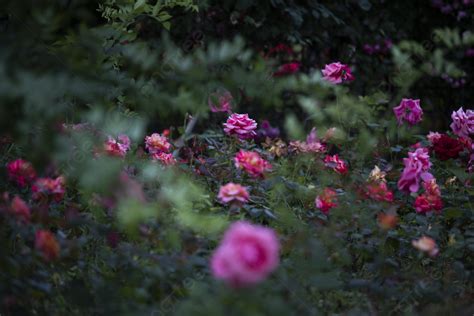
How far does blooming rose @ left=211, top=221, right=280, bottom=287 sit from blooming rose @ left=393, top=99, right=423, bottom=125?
1664 mm

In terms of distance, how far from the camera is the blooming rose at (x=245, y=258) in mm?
1071

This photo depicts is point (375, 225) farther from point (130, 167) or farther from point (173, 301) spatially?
point (130, 167)

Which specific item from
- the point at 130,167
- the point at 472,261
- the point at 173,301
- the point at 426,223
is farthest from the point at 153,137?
the point at 472,261

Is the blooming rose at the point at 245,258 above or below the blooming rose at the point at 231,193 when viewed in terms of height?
above

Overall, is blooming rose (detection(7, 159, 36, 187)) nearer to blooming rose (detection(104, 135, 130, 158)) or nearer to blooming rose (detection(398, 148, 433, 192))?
blooming rose (detection(104, 135, 130, 158))

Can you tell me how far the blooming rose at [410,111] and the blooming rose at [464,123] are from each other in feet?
0.46

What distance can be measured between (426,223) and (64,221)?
1.15 meters

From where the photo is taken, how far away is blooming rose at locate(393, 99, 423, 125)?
2.59 meters

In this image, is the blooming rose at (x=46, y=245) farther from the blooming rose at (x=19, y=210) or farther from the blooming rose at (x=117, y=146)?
the blooming rose at (x=117, y=146)

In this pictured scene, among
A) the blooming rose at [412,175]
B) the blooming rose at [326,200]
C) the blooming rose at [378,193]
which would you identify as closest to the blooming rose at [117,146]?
the blooming rose at [326,200]

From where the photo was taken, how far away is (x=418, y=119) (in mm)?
2611

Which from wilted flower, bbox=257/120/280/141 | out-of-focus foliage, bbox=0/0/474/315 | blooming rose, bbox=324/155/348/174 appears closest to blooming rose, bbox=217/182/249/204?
out-of-focus foliage, bbox=0/0/474/315

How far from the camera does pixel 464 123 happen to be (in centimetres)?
253

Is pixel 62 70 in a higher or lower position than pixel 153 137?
higher
